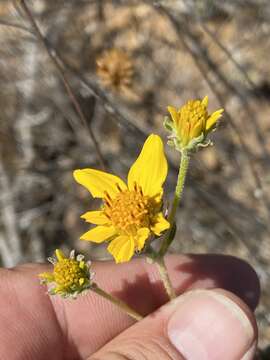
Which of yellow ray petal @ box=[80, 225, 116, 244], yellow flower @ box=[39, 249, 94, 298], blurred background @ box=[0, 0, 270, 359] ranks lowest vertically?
yellow flower @ box=[39, 249, 94, 298]

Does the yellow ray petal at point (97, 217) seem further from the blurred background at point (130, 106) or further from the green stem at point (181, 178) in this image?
the blurred background at point (130, 106)

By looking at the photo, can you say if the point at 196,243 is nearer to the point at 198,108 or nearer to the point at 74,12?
the point at 74,12

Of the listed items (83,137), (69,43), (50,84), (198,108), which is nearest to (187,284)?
(198,108)

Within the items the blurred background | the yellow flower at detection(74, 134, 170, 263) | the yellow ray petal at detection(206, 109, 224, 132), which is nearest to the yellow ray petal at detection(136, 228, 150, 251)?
the yellow flower at detection(74, 134, 170, 263)

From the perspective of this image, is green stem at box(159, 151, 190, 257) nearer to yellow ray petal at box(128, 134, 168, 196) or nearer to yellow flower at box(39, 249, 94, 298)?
yellow ray petal at box(128, 134, 168, 196)

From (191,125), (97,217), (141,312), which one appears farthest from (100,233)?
(141,312)

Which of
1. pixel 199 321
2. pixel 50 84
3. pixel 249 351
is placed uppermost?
pixel 50 84
